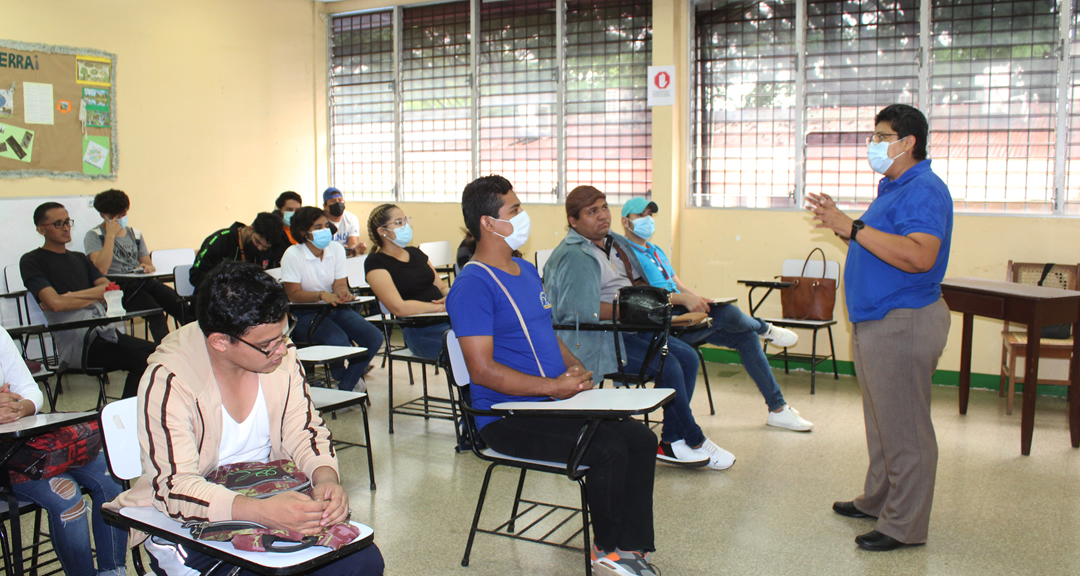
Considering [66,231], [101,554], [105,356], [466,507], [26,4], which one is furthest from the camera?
[26,4]

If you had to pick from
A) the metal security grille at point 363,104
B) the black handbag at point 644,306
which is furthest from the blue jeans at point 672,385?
the metal security grille at point 363,104

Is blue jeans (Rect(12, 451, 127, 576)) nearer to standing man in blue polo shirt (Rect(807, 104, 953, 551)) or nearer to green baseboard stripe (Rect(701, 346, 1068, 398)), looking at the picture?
standing man in blue polo shirt (Rect(807, 104, 953, 551))

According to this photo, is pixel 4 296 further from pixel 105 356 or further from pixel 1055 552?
pixel 1055 552

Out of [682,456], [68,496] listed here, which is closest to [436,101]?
[682,456]

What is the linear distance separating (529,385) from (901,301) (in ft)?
4.45

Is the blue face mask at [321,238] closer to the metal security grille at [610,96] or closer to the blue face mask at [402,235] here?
the blue face mask at [402,235]

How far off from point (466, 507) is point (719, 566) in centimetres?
110

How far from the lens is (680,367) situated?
3824 mm

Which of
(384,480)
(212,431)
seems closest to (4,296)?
(384,480)

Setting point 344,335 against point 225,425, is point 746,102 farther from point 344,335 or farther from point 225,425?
point 225,425

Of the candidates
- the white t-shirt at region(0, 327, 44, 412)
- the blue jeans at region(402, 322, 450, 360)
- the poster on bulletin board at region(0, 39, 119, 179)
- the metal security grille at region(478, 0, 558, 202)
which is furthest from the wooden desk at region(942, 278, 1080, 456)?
the poster on bulletin board at region(0, 39, 119, 179)

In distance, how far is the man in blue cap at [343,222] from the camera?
6.83 m

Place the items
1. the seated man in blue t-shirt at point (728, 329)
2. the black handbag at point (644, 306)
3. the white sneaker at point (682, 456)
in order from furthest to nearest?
the seated man in blue t-shirt at point (728, 329), the white sneaker at point (682, 456), the black handbag at point (644, 306)

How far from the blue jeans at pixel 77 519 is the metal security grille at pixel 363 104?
543 centimetres
